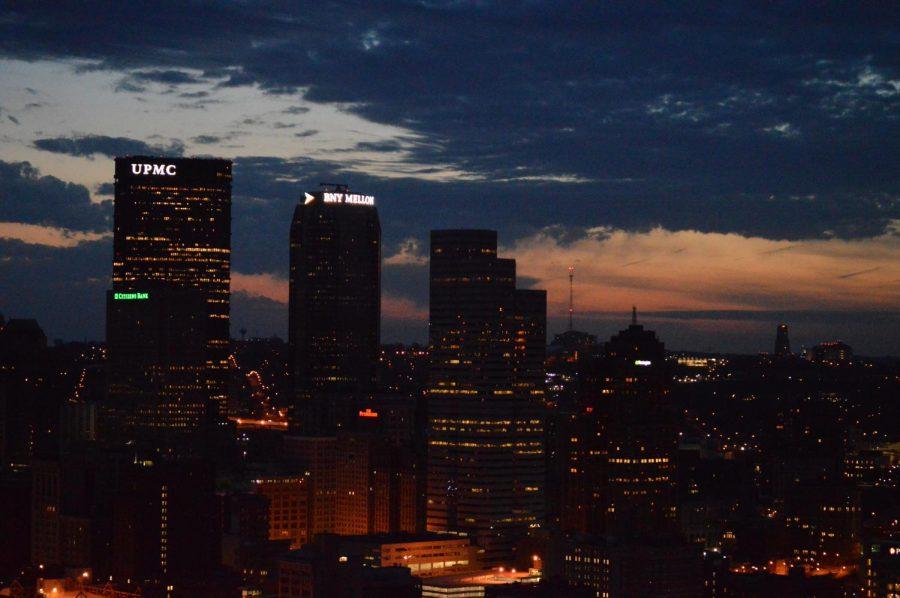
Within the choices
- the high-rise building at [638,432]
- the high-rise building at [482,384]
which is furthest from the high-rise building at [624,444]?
the high-rise building at [482,384]

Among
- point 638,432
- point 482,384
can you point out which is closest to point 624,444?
point 638,432

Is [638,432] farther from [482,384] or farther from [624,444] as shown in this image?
[482,384]

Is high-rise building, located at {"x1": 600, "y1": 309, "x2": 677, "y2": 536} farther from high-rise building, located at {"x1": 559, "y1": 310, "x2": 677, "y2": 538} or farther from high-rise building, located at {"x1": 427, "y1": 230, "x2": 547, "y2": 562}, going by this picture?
high-rise building, located at {"x1": 427, "y1": 230, "x2": 547, "y2": 562}

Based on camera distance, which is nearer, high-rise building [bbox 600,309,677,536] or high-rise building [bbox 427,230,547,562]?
high-rise building [bbox 600,309,677,536]

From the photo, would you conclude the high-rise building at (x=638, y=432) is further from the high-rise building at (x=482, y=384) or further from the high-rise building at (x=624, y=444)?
the high-rise building at (x=482, y=384)

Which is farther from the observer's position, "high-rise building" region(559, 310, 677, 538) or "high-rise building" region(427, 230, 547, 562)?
"high-rise building" region(427, 230, 547, 562)

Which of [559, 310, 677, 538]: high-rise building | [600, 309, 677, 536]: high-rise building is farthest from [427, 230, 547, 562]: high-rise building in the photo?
[600, 309, 677, 536]: high-rise building

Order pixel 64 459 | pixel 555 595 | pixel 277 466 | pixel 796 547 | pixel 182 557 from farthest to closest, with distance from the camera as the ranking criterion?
pixel 277 466 → pixel 64 459 → pixel 796 547 → pixel 182 557 → pixel 555 595

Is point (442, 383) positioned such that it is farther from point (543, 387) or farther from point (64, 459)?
point (64, 459)

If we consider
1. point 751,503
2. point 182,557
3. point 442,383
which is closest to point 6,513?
point 182,557
